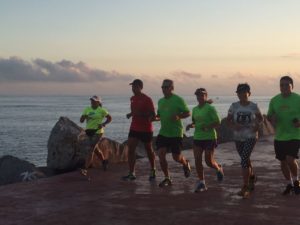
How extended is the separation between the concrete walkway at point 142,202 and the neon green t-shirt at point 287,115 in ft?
3.38

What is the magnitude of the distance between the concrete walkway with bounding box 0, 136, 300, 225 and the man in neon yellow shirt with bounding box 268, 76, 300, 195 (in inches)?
29.3

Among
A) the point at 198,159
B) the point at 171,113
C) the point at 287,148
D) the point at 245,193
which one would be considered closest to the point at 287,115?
the point at 287,148

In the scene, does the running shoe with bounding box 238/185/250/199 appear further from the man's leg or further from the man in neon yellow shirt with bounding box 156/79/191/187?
the man's leg

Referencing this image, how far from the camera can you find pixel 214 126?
922 cm

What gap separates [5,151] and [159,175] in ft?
80.3

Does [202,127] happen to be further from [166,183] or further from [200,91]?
[166,183]

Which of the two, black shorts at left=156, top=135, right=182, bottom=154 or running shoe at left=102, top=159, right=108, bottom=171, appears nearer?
black shorts at left=156, top=135, right=182, bottom=154

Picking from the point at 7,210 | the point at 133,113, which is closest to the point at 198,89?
the point at 133,113

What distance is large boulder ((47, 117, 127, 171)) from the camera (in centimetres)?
1325

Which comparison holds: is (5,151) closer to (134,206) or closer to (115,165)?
(115,165)

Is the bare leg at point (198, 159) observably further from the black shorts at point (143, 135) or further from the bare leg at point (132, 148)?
the bare leg at point (132, 148)

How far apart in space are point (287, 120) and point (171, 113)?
223cm

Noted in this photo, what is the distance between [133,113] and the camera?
10383mm

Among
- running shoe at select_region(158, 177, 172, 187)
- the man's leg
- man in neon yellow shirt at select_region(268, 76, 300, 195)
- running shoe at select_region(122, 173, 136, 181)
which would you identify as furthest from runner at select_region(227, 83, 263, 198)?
running shoe at select_region(122, 173, 136, 181)
